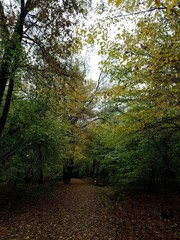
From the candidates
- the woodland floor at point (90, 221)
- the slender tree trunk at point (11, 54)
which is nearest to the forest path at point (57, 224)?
the woodland floor at point (90, 221)

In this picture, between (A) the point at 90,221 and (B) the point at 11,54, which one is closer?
(B) the point at 11,54

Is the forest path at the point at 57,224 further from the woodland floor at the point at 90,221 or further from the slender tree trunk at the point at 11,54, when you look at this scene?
the slender tree trunk at the point at 11,54

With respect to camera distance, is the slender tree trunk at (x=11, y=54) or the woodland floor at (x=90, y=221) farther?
the woodland floor at (x=90, y=221)

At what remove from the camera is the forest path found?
19.0 ft

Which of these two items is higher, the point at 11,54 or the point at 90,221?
the point at 11,54

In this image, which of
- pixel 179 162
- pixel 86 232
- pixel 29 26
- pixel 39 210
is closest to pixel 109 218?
pixel 86 232

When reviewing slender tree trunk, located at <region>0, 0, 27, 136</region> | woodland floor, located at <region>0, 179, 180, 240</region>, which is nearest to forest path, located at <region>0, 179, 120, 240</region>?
woodland floor, located at <region>0, 179, 180, 240</region>

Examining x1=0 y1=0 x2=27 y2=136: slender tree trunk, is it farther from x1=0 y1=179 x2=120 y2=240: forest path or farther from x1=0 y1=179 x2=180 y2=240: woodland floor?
x1=0 y1=179 x2=180 y2=240: woodland floor

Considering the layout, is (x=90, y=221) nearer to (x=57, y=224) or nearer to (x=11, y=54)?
(x=57, y=224)

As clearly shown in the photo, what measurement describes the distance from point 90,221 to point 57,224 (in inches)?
50.7

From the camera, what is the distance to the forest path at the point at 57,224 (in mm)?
5801

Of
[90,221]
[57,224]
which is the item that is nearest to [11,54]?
[57,224]

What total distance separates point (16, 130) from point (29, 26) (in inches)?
176

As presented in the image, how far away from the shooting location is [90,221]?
7242mm
